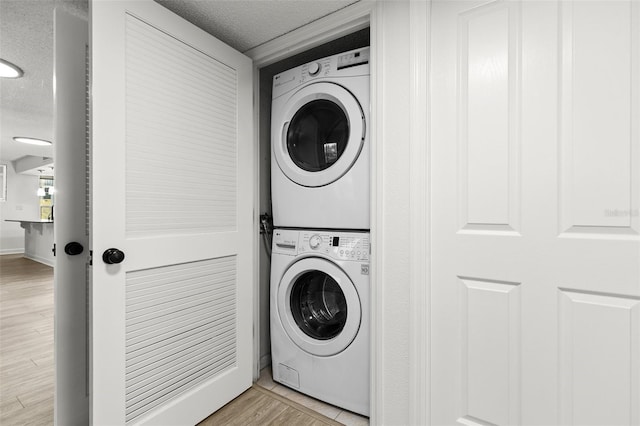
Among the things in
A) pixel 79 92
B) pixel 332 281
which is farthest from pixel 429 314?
pixel 79 92

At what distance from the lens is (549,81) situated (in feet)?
3.42

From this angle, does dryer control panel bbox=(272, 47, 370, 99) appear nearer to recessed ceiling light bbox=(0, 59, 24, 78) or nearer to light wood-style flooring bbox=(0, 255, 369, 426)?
light wood-style flooring bbox=(0, 255, 369, 426)

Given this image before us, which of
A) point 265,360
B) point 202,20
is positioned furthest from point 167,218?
point 265,360

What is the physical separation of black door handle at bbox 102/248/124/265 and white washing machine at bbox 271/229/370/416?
2.66 feet

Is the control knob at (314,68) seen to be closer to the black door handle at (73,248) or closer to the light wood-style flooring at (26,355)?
the black door handle at (73,248)

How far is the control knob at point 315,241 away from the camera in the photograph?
160 centimetres

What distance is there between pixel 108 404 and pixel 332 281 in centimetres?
109

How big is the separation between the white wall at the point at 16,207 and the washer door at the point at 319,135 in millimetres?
9572

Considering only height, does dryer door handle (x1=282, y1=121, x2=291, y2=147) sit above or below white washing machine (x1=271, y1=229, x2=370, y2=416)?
above

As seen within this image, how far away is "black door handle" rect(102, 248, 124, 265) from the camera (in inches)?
44.0

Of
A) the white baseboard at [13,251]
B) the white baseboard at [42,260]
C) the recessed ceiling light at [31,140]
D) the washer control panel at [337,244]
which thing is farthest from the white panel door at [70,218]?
the white baseboard at [13,251]

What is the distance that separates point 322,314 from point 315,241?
1.54 feet

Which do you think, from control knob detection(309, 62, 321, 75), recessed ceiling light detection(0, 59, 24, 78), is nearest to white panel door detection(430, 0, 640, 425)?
control knob detection(309, 62, 321, 75)

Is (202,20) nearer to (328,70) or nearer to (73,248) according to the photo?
(328,70)
